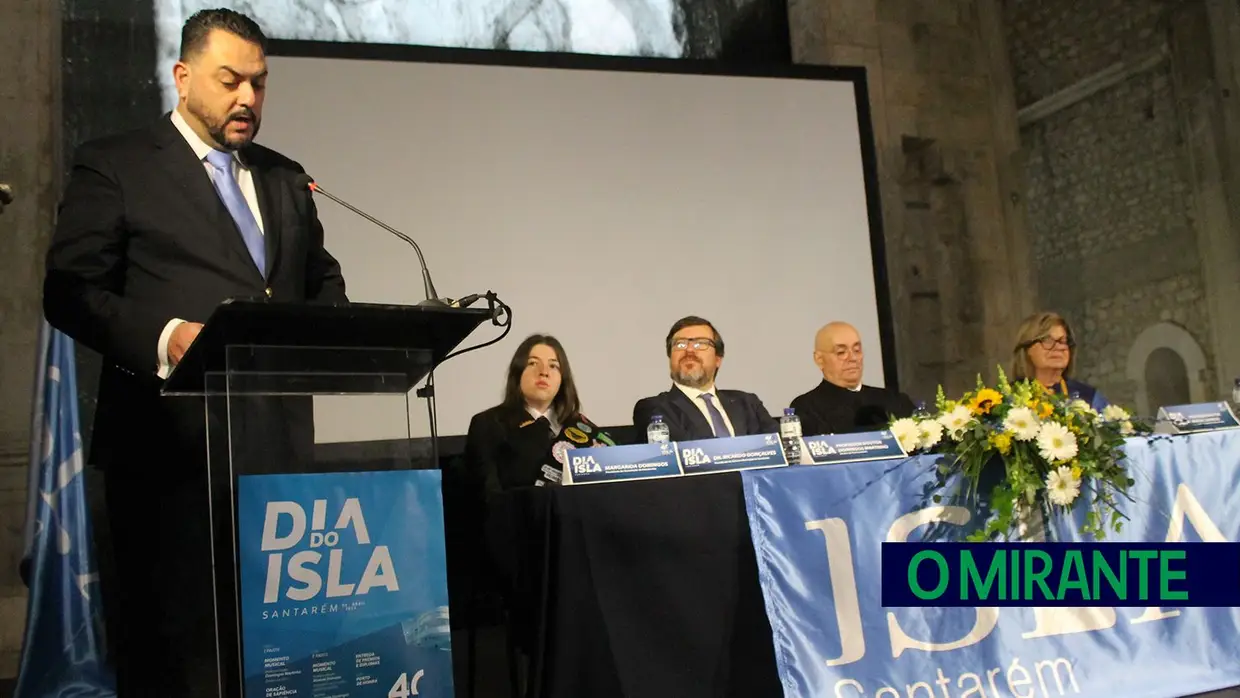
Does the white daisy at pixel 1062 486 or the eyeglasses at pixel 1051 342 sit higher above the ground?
the eyeglasses at pixel 1051 342

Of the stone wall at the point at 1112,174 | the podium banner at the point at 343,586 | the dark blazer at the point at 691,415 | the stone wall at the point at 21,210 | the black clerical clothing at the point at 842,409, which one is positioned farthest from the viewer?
the stone wall at the point at 1112,174

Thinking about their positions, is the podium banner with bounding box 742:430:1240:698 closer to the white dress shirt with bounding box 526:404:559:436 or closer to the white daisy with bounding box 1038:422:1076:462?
the white daisy with bounding box 1038:422:1076:462

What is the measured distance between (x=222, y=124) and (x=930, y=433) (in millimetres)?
1714

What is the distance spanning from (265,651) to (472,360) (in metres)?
3.26

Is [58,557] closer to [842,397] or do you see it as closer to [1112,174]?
[842,397]

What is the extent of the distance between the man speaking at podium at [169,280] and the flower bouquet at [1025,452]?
1550mm

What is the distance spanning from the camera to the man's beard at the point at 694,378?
368cm

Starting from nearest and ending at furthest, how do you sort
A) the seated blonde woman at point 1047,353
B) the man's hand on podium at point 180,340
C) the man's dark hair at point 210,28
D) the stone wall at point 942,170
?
1. the man's hand on podium at point 180,340
2. the man's dark hair at point 210,28
3. the seated blonde woman at point 1047,353
4. the stone wall at point 942,170

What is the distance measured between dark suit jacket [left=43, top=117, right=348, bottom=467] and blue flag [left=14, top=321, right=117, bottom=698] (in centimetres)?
186

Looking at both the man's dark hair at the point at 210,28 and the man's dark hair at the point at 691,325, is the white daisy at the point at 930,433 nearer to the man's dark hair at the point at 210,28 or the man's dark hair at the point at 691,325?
the man's dark hair at the point at 691,325

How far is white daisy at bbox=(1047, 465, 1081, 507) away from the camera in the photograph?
247 centimetres

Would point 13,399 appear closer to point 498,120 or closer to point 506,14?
point 498,120

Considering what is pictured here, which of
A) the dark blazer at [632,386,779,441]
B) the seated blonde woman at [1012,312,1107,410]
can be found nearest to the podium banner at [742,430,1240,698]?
the dark blazer at [632,386,779,441]

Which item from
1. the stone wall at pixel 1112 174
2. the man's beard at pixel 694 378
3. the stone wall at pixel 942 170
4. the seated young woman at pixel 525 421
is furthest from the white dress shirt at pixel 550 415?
the stone wall at pixel 1112 174
